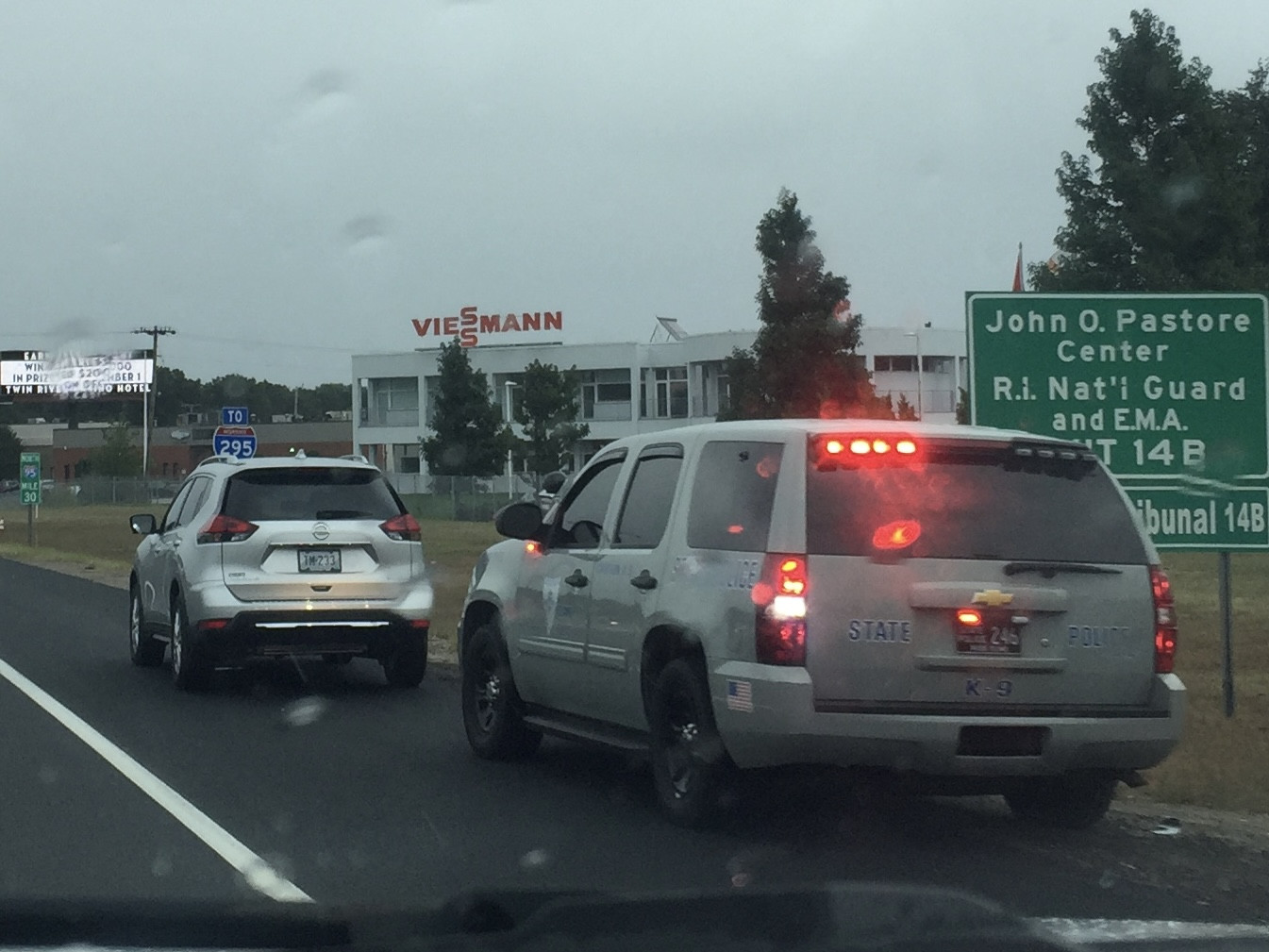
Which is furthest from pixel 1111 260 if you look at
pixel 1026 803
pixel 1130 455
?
pixel 1026 803

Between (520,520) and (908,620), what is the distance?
2996 mm

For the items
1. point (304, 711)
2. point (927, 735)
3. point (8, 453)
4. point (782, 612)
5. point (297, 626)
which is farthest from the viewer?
point (8, 453)

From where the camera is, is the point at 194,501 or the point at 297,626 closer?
the point at 297,626

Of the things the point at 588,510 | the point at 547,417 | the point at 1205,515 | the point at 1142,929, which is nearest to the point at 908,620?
the point at 1142,929

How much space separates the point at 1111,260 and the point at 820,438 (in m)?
39.3

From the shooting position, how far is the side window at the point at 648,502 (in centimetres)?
926

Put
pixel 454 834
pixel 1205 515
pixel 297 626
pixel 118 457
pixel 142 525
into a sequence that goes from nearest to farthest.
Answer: pixel 454 834 → pixel 1205 515 → pixel 297 626 → pixel 142 525 → pixel 118 457

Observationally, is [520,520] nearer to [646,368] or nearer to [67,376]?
[646,368]

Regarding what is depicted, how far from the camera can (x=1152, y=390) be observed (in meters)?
13.5

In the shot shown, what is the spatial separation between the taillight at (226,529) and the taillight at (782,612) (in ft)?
23.2

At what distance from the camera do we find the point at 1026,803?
30.1 ft

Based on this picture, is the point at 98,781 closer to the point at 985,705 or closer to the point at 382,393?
the point at 985,705

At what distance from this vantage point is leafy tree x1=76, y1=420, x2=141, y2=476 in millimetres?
114000

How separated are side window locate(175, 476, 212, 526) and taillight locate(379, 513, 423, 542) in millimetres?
1447
